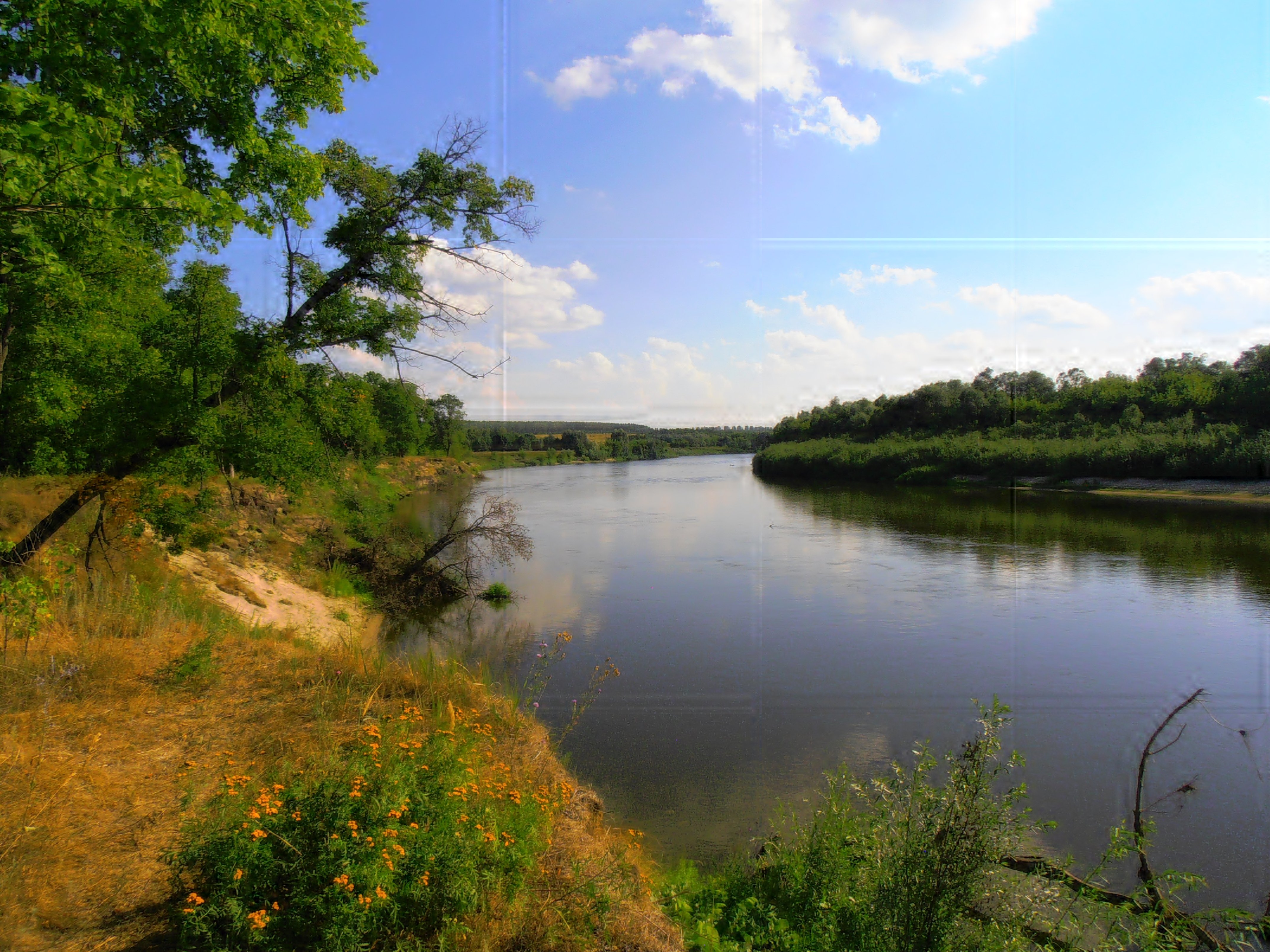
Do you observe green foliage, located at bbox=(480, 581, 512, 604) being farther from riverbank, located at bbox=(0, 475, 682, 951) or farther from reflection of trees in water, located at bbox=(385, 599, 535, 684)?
riverbank, located at bbox=(0, 475, 682, 951)

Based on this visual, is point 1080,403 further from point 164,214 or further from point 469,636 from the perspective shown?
point 164,214

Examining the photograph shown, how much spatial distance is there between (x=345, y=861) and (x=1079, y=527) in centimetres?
2899

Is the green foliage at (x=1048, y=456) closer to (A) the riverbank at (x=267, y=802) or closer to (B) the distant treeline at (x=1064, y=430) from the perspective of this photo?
(B) the distant treeline at (x=1064, y=430)

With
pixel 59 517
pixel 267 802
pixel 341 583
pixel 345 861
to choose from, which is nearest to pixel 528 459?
pixel 341 583

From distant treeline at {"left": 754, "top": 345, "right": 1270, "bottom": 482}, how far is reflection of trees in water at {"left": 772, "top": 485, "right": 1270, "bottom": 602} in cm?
372

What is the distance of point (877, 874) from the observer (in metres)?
3.94

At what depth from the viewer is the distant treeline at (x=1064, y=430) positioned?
115 feet

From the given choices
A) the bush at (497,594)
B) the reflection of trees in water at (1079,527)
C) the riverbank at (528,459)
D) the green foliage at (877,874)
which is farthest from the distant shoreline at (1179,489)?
the riverbank at (528,459)

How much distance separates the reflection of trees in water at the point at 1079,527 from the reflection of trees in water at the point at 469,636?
13.4 metres

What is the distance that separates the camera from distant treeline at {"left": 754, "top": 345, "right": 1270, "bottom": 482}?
3494cm

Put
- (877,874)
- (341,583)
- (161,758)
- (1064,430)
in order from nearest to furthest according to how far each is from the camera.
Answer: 1. (877,874)
2. (161,758)
3. (341,583)
4. (1064,430)

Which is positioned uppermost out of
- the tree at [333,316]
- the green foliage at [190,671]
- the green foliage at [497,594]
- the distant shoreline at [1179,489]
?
the tree at [333,316]

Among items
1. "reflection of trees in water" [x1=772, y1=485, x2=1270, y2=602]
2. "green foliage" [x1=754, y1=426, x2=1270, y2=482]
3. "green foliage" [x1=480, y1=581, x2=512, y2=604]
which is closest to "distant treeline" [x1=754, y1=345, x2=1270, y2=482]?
"green foliage" [x1=754, y1=426, x2=1270, y2=482]

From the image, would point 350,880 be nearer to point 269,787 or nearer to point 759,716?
point 269,787
